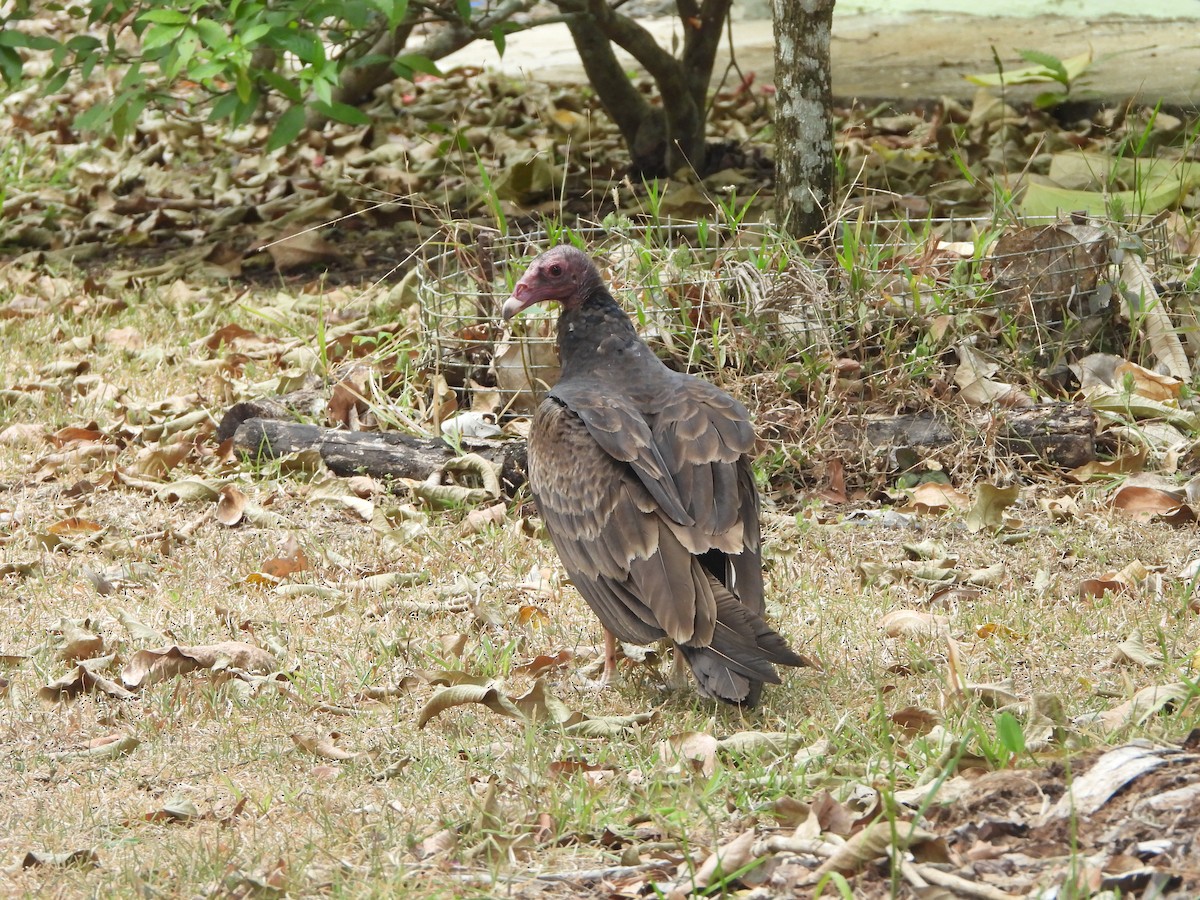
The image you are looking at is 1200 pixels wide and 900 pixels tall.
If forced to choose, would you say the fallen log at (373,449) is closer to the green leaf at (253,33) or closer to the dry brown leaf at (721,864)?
the green leaf at (253,33)

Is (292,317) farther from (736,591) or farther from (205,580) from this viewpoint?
(736,591)

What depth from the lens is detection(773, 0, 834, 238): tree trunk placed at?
6797 millimetres

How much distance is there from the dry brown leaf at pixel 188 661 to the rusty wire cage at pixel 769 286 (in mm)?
2098

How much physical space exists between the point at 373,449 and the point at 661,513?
221cm

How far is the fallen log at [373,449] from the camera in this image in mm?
5895

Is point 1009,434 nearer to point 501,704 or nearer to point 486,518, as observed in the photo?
point 486,518

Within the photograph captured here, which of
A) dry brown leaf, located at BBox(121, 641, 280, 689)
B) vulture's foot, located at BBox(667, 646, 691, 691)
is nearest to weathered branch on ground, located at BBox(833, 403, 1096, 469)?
vulture's foot, located at BBox(667, 646, 691, 691)

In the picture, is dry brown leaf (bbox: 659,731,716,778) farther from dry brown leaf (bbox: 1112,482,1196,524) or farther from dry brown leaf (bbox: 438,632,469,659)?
dry brown leaf (bbox: 1112,482,1196,524)

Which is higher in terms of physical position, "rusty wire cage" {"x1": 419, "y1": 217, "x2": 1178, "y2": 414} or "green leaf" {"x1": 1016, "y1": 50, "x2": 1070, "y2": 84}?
"green leaf" {"x1": 1016, "y1": 50, "x2": 1070, "y2": 84}

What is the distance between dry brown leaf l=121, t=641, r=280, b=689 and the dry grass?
0.06 m

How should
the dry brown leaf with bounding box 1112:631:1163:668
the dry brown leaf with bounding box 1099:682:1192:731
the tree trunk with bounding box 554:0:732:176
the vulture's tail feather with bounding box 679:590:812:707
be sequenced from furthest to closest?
the tree trunk with bounding box 554:0:732:176 → the dry brown leaf with bounding box 1112:631:1163:668 → the vulture's tail feather with bounding box 679:590:812:707 → the dry brown leaf with bounding box 1099:682:1192:731

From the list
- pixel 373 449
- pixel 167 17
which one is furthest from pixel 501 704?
pixel 167 17

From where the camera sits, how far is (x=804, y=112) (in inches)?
269

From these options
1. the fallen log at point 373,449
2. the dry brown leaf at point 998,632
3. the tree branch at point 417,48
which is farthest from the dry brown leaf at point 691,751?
the tree branch at point 417,48
